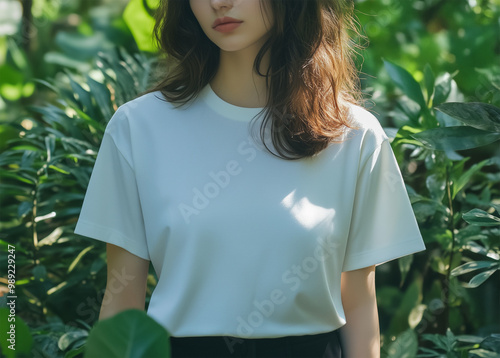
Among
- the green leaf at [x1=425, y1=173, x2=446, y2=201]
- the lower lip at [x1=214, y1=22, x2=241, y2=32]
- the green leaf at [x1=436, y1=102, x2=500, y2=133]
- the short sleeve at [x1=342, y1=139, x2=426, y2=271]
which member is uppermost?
the lower lip at [x1=214, y1=22, x2=241, y2=32]

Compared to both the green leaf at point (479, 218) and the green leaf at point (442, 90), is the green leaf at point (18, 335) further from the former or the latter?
the green leaf at point (442, 90)

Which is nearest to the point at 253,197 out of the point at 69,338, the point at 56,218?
the point at 69,338

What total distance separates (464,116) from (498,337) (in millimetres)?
520

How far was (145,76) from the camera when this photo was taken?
2248 mm

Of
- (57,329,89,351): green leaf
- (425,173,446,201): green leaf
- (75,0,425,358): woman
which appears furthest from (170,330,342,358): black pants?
(425,173,446,201): green leaf

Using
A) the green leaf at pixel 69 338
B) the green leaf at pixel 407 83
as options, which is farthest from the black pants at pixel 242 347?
the green leaf at pixel 407 83

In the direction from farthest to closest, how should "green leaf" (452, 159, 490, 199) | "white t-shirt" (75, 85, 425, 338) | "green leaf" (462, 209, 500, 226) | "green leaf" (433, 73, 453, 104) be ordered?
"green leaf" (433, 73, 453, 104) → "green leaf" (452, 159, 490, 199) → "green leaf" (462, 209, 500, 226) → "white t-shirt" (75, 85, 425, 338)

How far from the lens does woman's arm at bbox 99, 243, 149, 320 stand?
53.9 inches

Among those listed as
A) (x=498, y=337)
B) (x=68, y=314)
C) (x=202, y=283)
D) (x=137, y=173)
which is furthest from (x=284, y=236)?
(x=68, y=314)

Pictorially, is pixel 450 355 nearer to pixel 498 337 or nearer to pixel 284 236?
pixel 498 337

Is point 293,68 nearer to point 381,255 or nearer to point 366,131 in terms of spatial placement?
point 366,131

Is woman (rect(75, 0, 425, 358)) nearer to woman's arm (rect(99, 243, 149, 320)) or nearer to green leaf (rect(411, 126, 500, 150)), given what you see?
woman's arm (rect(99, 243, 149, 320))

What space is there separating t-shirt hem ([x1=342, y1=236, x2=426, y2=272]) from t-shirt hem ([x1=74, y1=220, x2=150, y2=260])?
0.45 metres

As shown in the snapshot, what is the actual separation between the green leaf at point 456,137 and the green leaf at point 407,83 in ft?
1.28
